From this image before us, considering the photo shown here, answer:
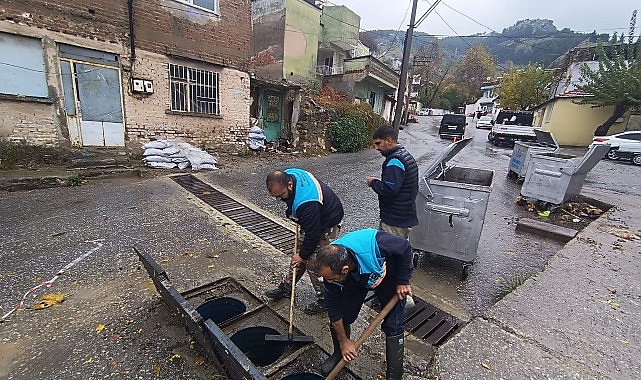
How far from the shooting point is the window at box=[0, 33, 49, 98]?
20.0 feet

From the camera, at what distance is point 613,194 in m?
7.98

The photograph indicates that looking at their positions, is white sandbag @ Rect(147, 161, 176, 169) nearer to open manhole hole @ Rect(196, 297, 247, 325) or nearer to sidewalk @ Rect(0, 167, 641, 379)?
open manhole hole @ Rect(196, 297, 247, 325)

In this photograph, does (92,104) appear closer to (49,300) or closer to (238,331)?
(49,300)

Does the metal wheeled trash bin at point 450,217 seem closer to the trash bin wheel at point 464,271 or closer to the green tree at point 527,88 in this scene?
the trash bin wheel at point 464,271

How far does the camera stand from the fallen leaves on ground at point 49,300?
282 centimetres

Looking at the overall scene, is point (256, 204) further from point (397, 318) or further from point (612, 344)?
point (612, 344)

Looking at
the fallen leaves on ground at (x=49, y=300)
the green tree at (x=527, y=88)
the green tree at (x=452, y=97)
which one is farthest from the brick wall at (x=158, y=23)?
the green tree at (x=452, y=97)

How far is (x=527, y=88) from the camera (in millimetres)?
31156

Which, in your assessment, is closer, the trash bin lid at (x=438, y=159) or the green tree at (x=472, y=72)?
the trash bin lid at (x=438, y=159)

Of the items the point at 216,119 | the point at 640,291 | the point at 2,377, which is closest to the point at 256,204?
the point at 2,377

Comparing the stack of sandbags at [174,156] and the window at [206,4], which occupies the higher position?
the window at [206,4]

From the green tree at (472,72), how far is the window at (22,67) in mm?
58705

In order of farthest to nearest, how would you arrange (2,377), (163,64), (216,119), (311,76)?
(311,76) < (216,119) < (163,64) < (2,377)

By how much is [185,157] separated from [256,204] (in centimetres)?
356
